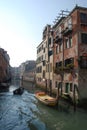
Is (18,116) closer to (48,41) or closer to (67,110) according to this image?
(67,110)

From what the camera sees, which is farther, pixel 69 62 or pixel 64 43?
pixel 64 43

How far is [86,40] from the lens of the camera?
26.2m

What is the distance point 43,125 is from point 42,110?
6315 mm

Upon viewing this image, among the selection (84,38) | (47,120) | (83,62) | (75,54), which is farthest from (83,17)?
(47,120)

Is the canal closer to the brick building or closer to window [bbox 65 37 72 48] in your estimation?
the brick building

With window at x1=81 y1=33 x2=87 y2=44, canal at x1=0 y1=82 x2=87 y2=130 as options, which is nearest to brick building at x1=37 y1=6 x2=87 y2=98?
window at x1=81 y1=33 x2=87 y2=44

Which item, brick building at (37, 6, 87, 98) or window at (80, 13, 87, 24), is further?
window at (80, 13, 87, 24)

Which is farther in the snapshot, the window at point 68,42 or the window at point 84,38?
the window at point 68,42

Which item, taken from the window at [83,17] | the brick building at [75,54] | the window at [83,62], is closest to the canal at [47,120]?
the brick building at [75,54]

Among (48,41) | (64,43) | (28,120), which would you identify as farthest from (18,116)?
(48,41)

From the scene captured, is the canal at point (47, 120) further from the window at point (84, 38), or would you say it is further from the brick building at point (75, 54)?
the window at point (84, 38)

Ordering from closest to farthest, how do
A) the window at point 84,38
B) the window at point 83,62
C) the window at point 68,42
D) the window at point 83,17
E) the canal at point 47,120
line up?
the canal at point 47,120 → the window at point 83,62 → the window at point 84,38 → the window at point 83,17 → the window at point 68,42

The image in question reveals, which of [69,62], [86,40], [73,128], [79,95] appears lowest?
[73,128]

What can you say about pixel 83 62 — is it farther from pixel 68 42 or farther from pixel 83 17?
pixel 83 17
